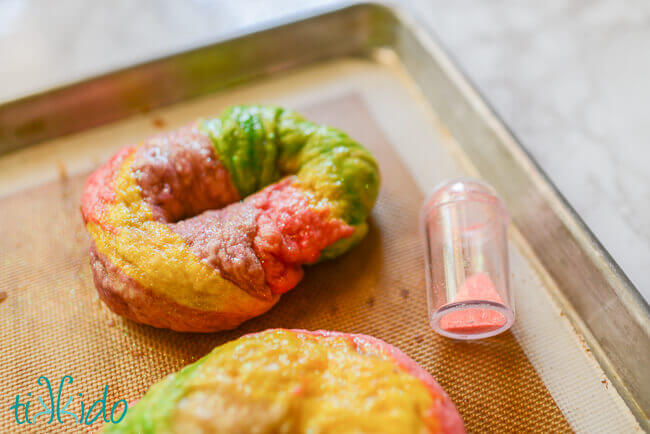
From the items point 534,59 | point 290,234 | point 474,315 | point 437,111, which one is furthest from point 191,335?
point 534,59

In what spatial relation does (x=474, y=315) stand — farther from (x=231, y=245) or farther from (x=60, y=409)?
(x=60, y=409)

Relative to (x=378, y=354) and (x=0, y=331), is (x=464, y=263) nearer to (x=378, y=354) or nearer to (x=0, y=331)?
(x=378, y=354)

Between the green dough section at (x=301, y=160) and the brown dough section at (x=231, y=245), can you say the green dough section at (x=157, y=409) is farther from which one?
the green dough section at (x=301, y=160)

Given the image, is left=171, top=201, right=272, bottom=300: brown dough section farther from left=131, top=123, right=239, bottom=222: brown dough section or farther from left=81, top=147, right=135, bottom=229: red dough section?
left=81, top=147, right=135, bottom=229: red dough section

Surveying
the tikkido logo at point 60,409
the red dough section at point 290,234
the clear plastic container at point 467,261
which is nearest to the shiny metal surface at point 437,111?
the clear plastic container at point 467,261

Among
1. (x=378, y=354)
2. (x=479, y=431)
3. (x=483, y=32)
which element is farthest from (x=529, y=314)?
(x=483, y=32)

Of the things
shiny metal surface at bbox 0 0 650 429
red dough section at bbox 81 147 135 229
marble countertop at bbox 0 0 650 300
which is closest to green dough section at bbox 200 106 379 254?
red dough section at bbox 81 147 135 229
